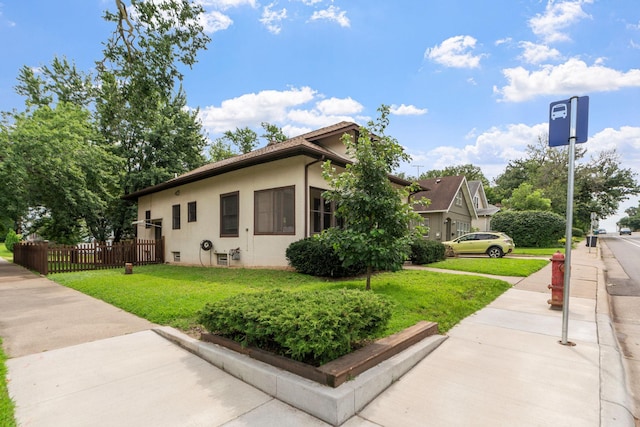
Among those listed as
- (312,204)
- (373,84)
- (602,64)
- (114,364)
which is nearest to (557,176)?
(602,64)

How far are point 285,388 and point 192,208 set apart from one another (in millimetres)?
12756

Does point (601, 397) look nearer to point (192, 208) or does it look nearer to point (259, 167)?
point (259, 167)

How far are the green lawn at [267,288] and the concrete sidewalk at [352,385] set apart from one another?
55cm

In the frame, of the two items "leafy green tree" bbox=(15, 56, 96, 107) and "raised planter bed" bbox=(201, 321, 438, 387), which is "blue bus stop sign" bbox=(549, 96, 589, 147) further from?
"leafy green tree" bbox=(15, 56, 96, 107)

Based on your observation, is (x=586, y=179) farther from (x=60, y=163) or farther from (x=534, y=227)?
(x=60, y=163)

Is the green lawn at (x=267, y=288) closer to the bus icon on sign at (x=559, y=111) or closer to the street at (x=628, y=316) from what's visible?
the street at (x=628, y=316)

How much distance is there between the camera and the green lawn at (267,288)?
17.9 feet

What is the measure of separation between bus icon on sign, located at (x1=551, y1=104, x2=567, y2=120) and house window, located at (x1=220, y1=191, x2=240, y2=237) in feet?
32.2

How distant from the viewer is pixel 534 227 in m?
24.6

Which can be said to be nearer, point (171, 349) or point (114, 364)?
point (114, 364)

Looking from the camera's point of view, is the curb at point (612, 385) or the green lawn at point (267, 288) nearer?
the curb at point (612, 385)

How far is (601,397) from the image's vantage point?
2.98 meters

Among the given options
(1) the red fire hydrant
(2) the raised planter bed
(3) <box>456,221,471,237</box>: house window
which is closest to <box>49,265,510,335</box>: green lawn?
(2) the raised planter bed

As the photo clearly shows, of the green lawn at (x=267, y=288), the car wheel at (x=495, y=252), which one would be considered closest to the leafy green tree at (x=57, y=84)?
the green lawn at (x=267, y=288)
